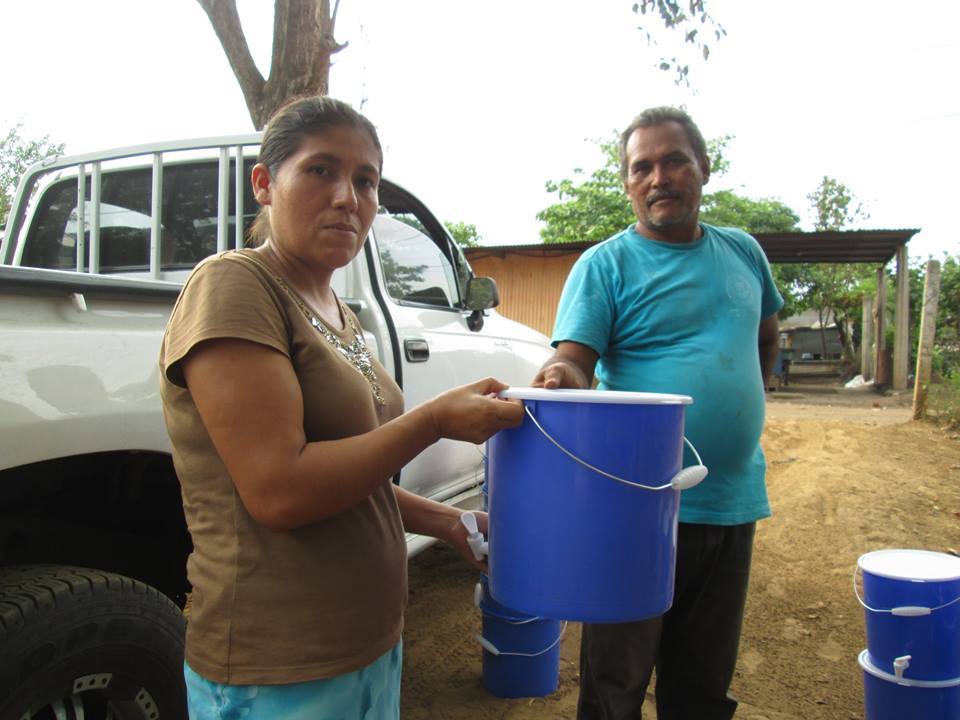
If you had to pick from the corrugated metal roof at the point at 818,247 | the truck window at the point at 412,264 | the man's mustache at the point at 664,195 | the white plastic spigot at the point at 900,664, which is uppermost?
the corrugated metal roof at the point at 818,247

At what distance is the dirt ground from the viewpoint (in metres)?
3.03

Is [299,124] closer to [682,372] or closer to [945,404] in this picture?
[682,372]

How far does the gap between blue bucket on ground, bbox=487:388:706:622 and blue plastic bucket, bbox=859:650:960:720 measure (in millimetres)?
1777

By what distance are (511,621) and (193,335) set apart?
226cm

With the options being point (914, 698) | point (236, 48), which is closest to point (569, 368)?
point (914, 698)

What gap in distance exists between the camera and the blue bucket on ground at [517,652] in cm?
292

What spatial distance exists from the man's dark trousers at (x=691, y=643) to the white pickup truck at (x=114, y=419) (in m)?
0.97

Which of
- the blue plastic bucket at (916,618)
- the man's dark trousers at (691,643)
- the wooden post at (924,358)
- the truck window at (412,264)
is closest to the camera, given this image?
the man's dark trousers at (691,643)

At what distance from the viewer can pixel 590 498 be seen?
1.27 meters

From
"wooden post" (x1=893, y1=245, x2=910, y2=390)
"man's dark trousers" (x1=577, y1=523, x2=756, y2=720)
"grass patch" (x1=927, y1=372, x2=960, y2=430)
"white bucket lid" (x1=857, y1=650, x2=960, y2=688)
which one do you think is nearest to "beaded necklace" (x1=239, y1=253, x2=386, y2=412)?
"man's dark trousers" (x1=577, y1=523, x2=756, y2=720)

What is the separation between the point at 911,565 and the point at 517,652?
151 cm

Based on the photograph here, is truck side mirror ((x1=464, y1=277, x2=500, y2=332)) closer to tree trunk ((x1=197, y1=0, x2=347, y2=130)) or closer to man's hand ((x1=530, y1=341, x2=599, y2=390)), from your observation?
man's hand ((x1=530, y1=341, x2=599, y2=390))

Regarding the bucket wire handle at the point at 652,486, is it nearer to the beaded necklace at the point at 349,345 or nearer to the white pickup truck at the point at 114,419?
the beaded necklace at the point at 349,345

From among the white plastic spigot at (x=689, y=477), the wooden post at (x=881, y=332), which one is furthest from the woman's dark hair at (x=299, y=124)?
the wooden post at (x=881, y=332)
